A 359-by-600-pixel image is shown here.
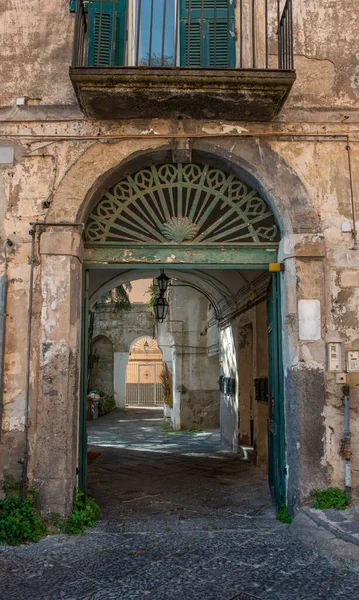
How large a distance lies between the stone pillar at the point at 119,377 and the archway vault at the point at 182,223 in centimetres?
1828

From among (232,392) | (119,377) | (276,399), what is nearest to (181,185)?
(276,399)

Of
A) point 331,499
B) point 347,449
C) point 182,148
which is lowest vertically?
point 331,499

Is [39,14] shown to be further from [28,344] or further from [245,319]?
[245,319]

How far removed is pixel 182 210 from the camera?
6.08 m

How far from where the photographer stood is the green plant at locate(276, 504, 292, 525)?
17.5 ft

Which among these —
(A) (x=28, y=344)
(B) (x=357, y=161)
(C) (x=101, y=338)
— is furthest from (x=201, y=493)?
(C) (x=101, y=338)

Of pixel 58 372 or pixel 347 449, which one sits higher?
pixel 58 372

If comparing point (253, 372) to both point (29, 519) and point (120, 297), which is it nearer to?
point (29, 519)

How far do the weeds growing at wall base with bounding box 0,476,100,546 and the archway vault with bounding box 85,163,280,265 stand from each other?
94.4 inches

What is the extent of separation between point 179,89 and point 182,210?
50.4 inches

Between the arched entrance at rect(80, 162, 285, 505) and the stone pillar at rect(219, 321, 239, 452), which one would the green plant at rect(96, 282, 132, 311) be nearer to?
the stone pillar at rect(219, 321, 239, 452)

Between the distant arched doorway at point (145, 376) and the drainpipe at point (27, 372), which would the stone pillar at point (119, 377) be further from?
the drainpipe at point (27, 372)

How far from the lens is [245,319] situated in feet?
31.6

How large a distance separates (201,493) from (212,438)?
233 inches
